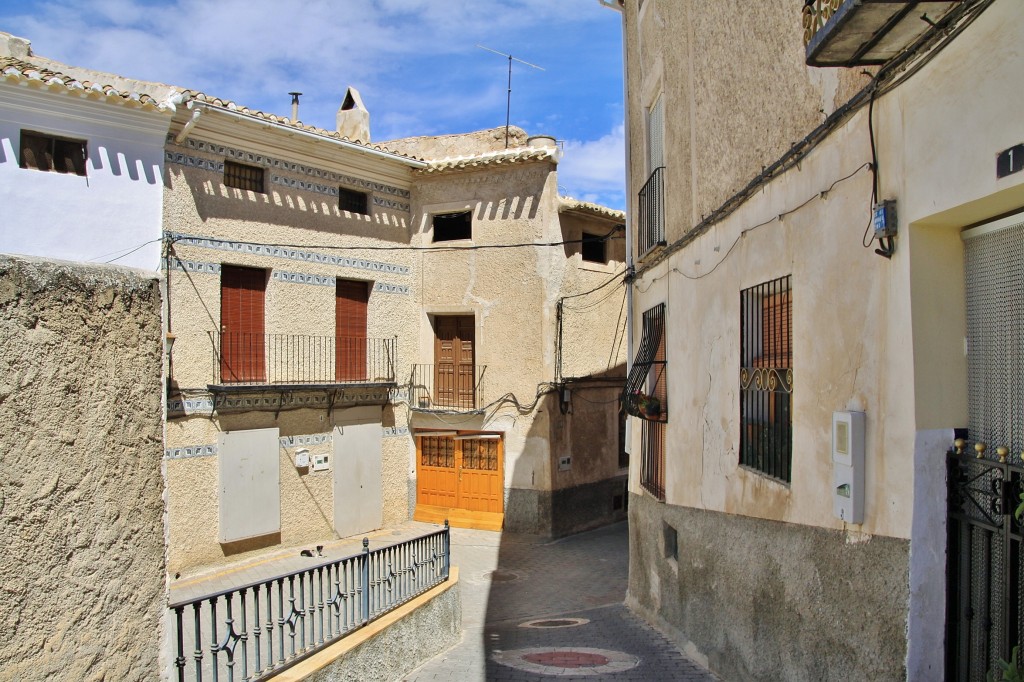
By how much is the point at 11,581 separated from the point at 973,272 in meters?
4.21

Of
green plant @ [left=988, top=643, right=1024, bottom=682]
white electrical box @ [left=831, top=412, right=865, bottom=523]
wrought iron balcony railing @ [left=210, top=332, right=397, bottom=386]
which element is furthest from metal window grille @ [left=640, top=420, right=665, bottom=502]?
wrought iron balcony railing @ [left=210, top=332, right=397, bottom=386]

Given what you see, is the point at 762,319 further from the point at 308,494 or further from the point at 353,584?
the point at 308,494

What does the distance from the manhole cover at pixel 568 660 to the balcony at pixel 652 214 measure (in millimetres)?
4714

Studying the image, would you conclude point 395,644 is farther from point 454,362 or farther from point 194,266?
point 454,362

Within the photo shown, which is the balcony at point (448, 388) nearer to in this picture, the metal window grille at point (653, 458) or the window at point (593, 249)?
the window at point (593, 249)

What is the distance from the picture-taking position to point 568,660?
789 centimetres

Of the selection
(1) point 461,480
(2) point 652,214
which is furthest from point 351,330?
(2) point 652,214

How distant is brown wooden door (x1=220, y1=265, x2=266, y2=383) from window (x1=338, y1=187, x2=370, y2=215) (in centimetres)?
240

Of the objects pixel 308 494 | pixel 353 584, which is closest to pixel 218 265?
pixel 308 494

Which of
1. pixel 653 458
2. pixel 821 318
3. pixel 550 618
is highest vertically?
pixel 821 318

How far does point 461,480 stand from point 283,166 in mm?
7257

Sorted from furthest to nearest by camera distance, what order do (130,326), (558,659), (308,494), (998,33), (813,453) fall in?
(308,494) → (558,659) → (813,453) → (998,33) → (130,326)

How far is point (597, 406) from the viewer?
56.1ft

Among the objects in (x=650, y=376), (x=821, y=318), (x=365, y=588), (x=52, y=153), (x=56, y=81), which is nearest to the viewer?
(x=821, y=318)
